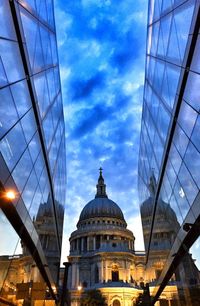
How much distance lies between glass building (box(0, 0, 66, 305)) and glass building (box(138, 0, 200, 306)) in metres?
6.29

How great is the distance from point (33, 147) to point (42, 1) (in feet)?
25.9

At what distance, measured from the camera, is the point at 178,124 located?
13039 mm

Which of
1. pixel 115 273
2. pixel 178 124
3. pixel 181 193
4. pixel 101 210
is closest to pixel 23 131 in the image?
pixel 178 124

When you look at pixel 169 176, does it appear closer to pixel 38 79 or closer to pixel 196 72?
pixel 196 72

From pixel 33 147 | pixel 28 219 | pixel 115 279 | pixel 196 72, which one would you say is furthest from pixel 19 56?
pixel 115 279

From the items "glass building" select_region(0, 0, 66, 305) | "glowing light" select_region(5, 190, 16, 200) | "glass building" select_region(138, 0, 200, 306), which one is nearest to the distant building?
"glass building" select_region(138, 0, 200, 306)

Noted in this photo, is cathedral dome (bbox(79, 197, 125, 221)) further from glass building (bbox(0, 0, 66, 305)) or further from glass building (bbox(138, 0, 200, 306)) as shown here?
glass building (bbox(0, 0, 66, 305))

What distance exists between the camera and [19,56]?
1103cm

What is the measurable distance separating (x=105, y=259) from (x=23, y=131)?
260ft

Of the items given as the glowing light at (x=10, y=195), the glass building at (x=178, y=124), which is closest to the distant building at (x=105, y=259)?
the glass building at (x=178, y=124)

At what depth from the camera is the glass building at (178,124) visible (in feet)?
34.2

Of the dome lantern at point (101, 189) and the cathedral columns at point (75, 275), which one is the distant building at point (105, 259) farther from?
the dome lantern at point (101, 189)

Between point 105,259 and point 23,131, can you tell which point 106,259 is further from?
point 23,131

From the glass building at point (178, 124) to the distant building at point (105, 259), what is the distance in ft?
182
